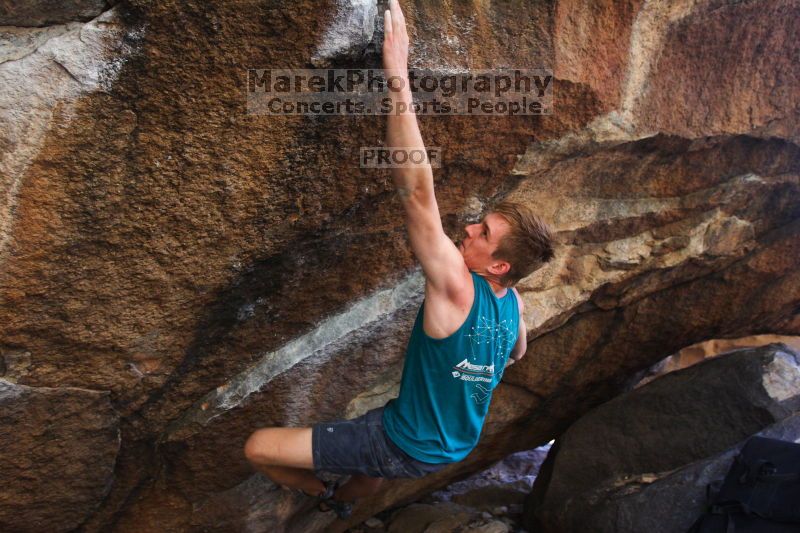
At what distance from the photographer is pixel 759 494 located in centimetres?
275

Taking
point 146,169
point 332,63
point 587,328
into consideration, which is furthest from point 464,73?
point 587,328

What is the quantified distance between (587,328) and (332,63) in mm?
2063

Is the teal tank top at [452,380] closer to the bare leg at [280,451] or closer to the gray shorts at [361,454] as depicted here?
the gray shorts at [361,454]

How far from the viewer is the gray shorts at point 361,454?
233cm

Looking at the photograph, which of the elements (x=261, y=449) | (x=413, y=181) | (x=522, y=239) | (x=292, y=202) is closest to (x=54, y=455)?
(x=261, y=449)

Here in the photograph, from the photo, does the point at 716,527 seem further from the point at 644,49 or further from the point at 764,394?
the point at 644,49

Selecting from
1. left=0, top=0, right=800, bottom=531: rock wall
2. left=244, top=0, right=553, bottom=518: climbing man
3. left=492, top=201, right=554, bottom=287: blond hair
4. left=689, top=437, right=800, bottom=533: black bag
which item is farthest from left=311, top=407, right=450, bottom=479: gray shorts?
left=689, top=437, right=800, bottom=533: black bag

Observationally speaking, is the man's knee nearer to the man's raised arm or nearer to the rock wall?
the rock wall

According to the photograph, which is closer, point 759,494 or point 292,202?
point 292,202

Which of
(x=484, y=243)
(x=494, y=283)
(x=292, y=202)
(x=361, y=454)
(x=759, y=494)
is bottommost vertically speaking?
(x=759, y=494)

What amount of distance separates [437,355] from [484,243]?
37cm

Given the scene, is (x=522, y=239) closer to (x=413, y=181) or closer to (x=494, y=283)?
(x=494, y=283)

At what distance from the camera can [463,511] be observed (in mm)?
3988

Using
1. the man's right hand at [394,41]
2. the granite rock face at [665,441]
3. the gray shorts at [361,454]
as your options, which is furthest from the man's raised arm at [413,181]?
the granite rock face at [665,441]
